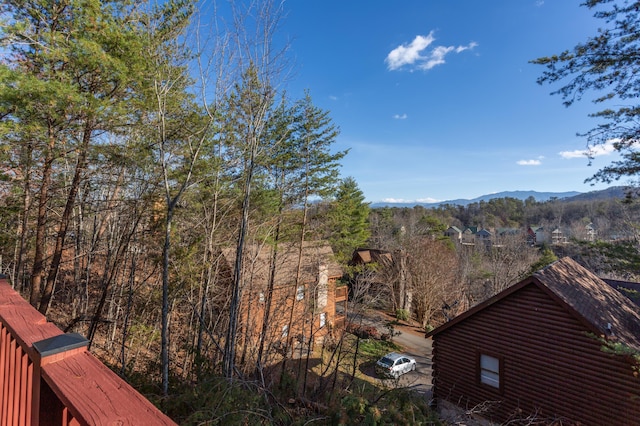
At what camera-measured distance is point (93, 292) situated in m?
10.2

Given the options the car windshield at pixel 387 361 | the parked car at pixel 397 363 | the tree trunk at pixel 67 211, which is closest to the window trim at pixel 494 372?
the parked car at pixel 397 363

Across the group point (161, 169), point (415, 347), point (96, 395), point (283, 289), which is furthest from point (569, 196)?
point (96, 395)

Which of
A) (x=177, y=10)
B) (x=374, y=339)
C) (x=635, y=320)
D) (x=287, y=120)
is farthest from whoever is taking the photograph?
(x=374, y=339)

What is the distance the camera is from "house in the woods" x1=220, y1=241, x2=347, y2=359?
9.14 m

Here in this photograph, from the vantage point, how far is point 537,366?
22.8 ft

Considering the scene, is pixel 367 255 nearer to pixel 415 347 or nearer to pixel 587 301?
pixel 415 347

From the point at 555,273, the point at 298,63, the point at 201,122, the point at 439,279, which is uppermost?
the point at 298,63

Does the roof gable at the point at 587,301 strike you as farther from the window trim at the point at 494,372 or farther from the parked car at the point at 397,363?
the parked car at the point at 397,363

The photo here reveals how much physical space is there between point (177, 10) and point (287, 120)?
4.42m

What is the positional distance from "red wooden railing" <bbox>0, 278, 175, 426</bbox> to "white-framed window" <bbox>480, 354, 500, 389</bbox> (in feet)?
29.3

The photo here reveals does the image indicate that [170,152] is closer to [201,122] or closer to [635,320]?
[201,122]

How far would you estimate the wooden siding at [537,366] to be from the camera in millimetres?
6117

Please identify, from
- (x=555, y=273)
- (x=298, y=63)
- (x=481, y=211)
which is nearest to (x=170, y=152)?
(x=298, y=63)

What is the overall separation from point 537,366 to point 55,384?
8.89 m
